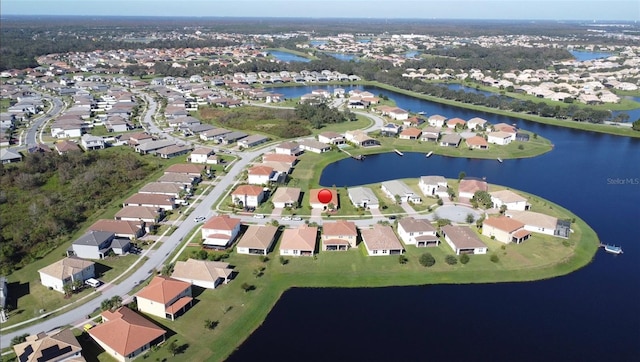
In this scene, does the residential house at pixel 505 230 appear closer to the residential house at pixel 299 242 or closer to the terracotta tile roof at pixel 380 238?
the terracotta tile roof at pixel 380 238

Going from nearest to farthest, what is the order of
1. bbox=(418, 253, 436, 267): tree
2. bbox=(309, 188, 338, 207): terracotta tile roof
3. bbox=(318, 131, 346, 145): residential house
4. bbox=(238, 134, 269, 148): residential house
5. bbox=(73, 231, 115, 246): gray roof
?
bbox=(418, 253, 436, 267): tree → bbox=(73, 231, 115, 246): gray roof → bbox=(309, 188, 338, 207): terracotta tile roof → bbox=(238, 134, 269, 148): residential house → bbox=(318, 131, 346, 145): residential house

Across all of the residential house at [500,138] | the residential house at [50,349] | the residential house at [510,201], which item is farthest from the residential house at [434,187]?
the residential house at [50,349]

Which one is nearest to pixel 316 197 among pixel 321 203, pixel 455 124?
pixel 321 203

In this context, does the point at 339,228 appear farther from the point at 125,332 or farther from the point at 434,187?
the point at 125,332

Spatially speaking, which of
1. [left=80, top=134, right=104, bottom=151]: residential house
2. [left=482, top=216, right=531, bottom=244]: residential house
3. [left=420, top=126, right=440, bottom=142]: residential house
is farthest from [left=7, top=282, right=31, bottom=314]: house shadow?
[left=420, top=126, right=440, bottom=142]: residential house

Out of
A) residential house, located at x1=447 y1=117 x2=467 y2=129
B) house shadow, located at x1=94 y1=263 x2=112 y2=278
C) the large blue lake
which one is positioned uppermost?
residential house, located at x1=447 y1=117 x2=467 y2=129

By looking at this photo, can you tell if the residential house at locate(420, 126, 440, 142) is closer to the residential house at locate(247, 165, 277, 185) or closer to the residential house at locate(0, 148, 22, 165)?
the residential house at locate(247, 165, 277, 185)
